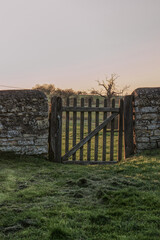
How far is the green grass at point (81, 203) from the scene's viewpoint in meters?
2.79

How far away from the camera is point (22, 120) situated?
6.78 m

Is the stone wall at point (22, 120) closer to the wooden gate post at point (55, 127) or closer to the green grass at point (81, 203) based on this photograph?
the wooden gate post at point (55, 127)

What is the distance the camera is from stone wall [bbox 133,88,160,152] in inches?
276

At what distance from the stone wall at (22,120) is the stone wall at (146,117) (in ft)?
8.51

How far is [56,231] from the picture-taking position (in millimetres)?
2750

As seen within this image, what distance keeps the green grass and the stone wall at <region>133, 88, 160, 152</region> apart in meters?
1.18

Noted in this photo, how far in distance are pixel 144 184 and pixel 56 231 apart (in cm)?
220

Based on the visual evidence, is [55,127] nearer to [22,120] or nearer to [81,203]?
[22,120]

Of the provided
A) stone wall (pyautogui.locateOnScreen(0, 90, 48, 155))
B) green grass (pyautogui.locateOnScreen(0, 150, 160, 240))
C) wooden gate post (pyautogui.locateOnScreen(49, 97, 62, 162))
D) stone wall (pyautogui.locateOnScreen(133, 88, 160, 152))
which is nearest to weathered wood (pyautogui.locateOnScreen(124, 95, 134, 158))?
stone wall (pyautogui.locateOnScreen(133, 88, 160, 152))

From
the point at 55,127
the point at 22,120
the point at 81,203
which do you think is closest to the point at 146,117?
the point at 55,127

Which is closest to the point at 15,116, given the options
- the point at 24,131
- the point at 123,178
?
the point at 24,131

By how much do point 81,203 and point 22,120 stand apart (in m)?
3.71

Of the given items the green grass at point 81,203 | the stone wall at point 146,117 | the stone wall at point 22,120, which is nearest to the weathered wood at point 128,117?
the stone wall at point 146,117

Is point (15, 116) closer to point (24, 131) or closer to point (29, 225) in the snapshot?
point (24, 131)
